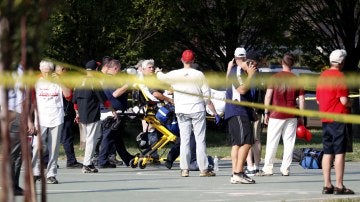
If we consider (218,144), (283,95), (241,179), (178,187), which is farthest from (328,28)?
(178,187)

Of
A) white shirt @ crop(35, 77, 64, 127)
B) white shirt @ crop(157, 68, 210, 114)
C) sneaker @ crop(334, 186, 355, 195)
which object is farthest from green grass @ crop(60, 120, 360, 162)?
sneaker @ crop(334, 186, 355, 195)

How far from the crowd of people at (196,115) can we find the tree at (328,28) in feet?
42.6

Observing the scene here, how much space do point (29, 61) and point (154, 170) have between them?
11728mm

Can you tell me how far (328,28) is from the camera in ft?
102

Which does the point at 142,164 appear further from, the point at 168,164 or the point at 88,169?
the point at 88,169

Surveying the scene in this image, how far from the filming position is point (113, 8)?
27672mm

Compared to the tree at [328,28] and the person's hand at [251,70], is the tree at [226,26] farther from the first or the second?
the person's hand at [251,70]

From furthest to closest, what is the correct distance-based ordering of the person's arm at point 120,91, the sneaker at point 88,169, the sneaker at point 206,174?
the person's arm at point 120,91 < the sneaker at point 88,169 < the sneaker at point 206,174

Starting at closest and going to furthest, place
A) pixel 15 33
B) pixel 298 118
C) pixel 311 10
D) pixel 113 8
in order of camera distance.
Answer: pixel 15 33, pixel 298 118, pixel 113 8, pixel 311 10

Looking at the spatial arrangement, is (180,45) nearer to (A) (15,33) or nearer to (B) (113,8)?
(B) (113,8)

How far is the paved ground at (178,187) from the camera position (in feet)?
38.2

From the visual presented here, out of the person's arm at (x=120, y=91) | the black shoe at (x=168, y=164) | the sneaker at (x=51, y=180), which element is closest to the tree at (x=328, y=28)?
the person's arm at (x=120, y=91)

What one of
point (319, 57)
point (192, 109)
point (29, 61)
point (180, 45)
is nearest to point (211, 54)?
point (180, 45)

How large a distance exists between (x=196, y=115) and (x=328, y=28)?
16.6 meters
